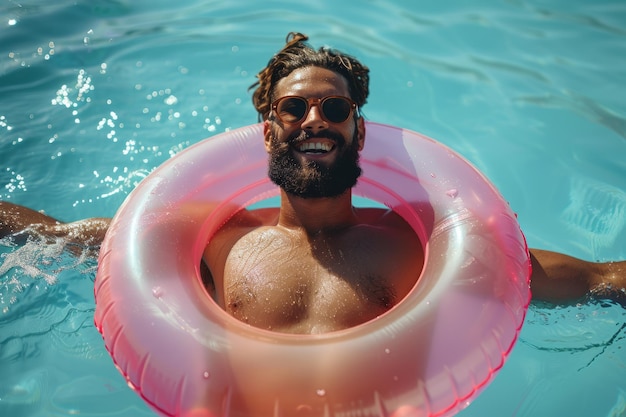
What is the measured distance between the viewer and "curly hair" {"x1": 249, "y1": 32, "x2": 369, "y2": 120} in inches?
131

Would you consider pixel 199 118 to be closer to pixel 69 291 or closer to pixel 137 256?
pixel 69 291

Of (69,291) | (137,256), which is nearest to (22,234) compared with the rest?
(69,291)

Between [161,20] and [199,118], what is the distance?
175cm

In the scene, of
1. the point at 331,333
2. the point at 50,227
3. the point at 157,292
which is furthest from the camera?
the point at 50,227

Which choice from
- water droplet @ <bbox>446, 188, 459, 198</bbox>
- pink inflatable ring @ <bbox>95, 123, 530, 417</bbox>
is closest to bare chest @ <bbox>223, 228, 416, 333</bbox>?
pink inflatable ring @ <bbox>95, 123, 530, 417</bbox>

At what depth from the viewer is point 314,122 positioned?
3004 millimetres

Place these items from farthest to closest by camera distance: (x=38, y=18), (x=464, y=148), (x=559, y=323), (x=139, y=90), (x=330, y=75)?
(x=38, y=18), (x=139, y=90), (x=464, y=148), (x=559, y=323), (x=330, y=75)

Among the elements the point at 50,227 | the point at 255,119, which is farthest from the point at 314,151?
the point at 255,119

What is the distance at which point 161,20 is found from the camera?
6277 mm

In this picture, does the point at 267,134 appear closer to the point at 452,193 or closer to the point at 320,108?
the point at 320,108

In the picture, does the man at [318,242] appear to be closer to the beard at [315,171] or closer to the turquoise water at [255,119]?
the beard at [315,171]

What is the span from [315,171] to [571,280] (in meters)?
1.33

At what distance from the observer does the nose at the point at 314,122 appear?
3.01 meters

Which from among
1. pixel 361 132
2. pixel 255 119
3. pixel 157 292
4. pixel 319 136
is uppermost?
pixel 319 136
